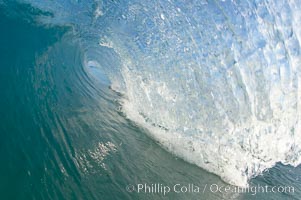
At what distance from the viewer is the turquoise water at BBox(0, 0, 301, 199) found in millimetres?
3760

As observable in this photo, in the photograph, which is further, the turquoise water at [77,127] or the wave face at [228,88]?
the wave face at [228,88]

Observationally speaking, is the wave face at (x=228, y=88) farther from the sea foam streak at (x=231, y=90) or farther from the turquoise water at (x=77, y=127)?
the turquoise water at (x=77, y=127)

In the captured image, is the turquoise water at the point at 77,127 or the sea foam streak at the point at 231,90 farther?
the sea foam streak at the point at 231,90

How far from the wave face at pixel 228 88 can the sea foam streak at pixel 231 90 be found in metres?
0.02

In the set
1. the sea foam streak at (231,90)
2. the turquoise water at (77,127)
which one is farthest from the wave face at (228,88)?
the turquoise water at (77,127)

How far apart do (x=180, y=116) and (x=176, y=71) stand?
2.67 ft

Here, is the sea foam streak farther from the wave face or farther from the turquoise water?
the turquoise water

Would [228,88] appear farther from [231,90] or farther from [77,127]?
[77,127]

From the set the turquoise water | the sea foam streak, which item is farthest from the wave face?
the turquoise water

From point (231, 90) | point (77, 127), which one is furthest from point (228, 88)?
point (77, 127)

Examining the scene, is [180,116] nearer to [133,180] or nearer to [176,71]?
[176,71]

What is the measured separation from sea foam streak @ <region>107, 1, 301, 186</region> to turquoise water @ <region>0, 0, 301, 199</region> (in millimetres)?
133

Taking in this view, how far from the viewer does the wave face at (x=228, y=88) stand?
5.07m

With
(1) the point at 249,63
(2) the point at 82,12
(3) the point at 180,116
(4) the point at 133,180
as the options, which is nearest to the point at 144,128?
(3) the point at 180,116
